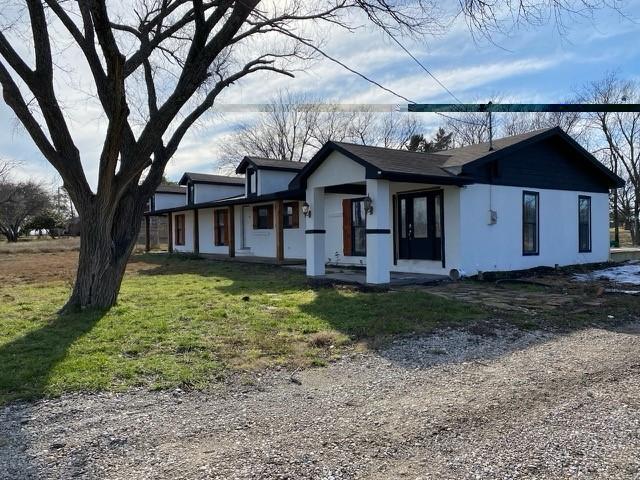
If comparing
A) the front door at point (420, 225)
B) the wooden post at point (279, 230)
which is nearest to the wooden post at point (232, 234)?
the wooden post at point (279, 230)

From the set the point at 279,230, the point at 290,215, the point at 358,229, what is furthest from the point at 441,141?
the point at 358,229

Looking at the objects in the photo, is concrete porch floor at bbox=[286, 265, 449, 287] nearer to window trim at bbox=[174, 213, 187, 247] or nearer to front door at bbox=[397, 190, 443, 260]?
front door at bbox=[397, 190, 443, 260]

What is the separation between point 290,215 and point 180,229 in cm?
1049

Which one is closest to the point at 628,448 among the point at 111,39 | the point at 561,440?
the point at 561,440

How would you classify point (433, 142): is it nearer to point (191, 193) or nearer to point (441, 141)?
point (441, 141)

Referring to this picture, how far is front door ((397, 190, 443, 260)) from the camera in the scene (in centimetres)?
1312

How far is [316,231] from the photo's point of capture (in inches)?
511

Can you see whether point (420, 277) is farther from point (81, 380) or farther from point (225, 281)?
point (81, 380)

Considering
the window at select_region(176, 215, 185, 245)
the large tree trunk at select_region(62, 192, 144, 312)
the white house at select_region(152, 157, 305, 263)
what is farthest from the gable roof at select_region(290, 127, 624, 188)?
the window at select_region(176, 215, 185, 245)

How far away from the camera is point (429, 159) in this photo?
531 inches

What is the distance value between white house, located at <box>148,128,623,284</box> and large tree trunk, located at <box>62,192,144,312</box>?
5.00 m

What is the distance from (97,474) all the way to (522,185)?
13.1 meters

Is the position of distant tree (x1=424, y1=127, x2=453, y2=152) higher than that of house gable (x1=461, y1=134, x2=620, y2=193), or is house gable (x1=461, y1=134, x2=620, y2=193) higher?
distant tree (x1=424, y1=127, x2=453, y2=152)

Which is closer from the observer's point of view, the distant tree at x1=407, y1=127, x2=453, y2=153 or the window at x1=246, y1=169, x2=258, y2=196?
the window at x1=246, y1=169, x2=258, y2=196
